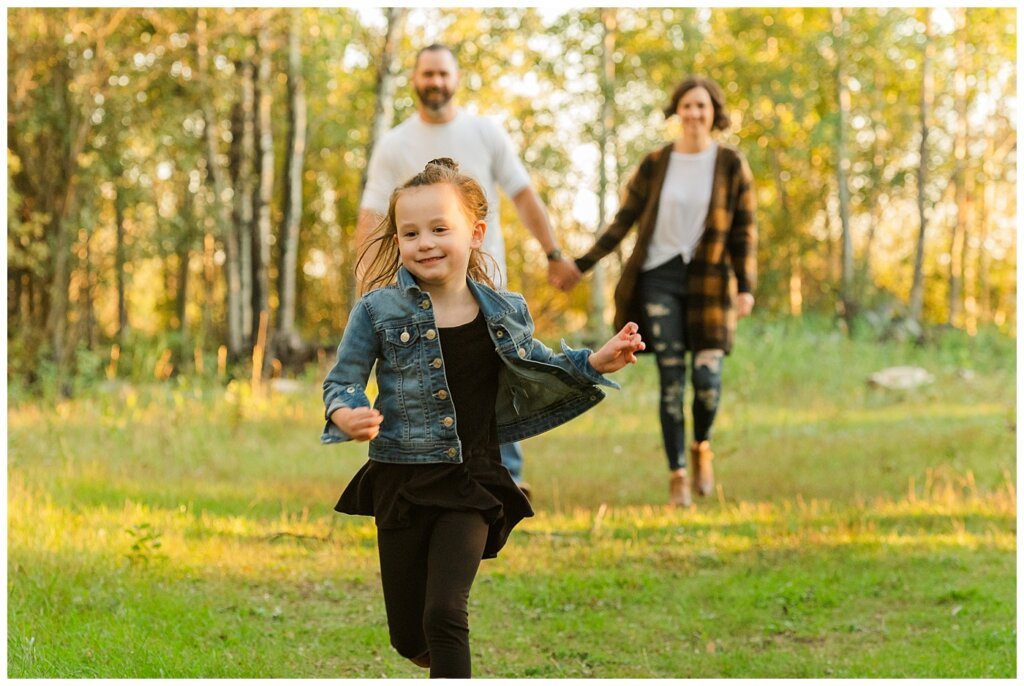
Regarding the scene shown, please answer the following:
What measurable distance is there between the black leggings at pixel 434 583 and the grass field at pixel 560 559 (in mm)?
1076

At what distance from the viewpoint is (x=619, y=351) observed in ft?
10.5

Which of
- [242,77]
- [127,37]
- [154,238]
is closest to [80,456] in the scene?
[127,37]

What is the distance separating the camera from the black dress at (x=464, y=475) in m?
3.33

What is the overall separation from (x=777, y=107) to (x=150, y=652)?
23833mm

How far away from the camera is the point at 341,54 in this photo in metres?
20.4

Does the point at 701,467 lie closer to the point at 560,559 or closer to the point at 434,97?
the point at 560,559

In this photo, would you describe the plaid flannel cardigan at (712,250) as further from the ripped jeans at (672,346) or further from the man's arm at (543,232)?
the man's arm at (543,232)

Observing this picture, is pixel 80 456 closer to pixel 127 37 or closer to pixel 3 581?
pixel 3 581

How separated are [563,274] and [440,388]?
10.9 ft

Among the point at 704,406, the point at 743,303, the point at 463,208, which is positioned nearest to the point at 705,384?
the point at 704,406

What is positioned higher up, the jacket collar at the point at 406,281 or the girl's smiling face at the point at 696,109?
the girl's smiling face at the point at 696,109

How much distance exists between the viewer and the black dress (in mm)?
3328

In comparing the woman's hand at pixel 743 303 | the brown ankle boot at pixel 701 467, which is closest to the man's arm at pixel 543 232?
the woman's hand at pixel 743 303

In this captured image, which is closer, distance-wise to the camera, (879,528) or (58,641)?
(58,641)
